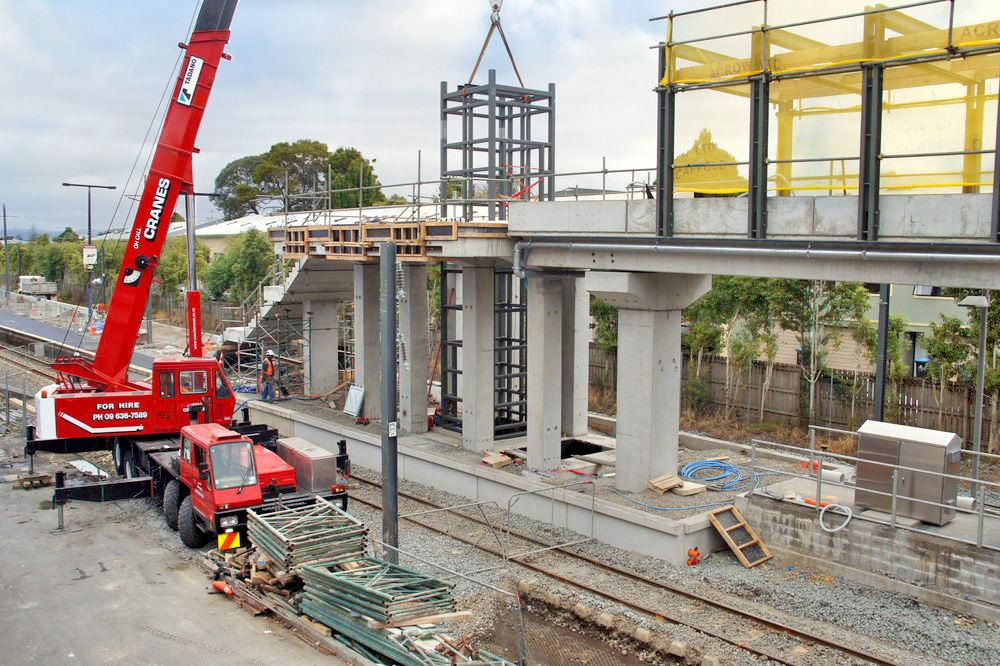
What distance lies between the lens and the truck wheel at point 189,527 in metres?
15.0

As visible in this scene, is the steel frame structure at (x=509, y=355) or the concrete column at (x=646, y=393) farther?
the steel frame structure at (x=509, y=355)

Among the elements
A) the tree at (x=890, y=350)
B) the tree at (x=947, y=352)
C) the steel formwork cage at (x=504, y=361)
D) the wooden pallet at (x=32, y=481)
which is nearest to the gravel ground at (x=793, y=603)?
the steel formwork cage at (x=504, y=361)

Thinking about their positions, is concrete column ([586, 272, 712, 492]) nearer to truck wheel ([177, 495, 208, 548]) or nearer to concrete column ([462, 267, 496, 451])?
concrete column ([462, 267, 496, 451])

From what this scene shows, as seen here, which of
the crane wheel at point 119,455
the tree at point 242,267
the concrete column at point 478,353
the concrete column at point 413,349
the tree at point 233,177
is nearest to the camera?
the crane wheel at point 119,455

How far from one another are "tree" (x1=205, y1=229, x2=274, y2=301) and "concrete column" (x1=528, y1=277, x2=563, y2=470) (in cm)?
3091

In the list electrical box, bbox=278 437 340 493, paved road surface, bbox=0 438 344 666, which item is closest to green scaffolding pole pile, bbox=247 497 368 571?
paved road surface, bbox=0 438 344 666

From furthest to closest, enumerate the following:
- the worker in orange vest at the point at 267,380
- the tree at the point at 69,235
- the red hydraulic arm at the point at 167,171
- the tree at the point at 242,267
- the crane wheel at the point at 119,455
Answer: the tree at the point at 69,235
the tree at the point at 242,267
the worker in orange vest at the point at 267,380
the crane wheel at the point at 119,455
the red hydraulic arm at the point at 167,171

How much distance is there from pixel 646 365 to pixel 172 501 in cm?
949

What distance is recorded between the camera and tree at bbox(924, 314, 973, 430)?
830 inches

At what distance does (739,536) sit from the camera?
14.6 metres

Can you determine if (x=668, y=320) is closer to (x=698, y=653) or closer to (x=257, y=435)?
(x=698, y=653)

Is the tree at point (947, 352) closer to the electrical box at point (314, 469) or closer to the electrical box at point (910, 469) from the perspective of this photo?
the electrical box at point (910, 469)

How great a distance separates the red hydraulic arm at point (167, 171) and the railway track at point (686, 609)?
8.75 m

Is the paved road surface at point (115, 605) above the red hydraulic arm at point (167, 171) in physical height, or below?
below
